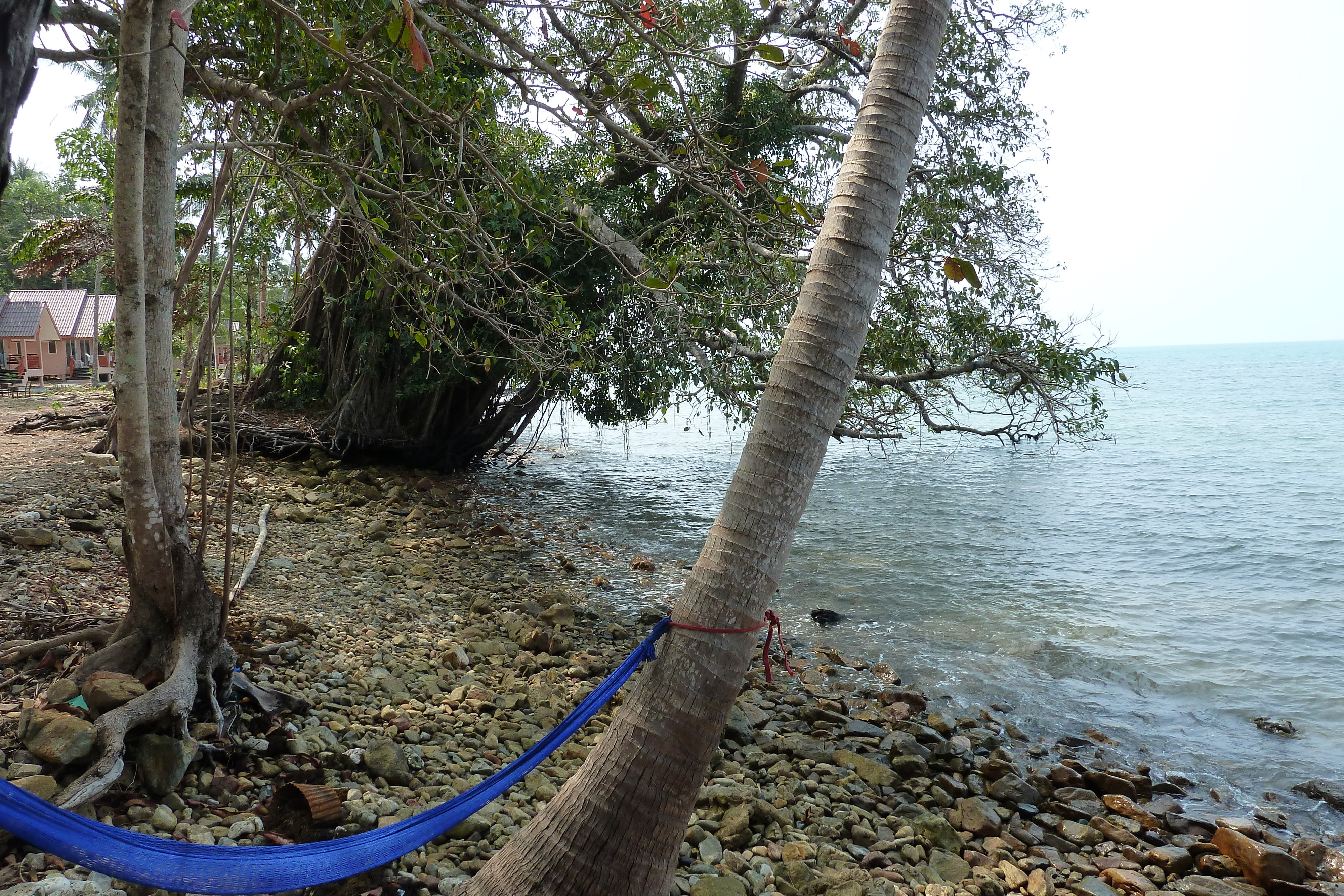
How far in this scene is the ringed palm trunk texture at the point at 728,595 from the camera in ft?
7.36

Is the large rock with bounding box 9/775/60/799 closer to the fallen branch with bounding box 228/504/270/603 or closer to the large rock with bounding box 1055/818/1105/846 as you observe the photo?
the fallen branch with bounding box 228/504/270/603

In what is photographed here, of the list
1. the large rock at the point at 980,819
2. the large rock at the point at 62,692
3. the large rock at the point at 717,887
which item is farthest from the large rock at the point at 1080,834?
the large rock at the point at 62,692

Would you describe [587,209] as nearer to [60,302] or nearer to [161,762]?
[161,762]

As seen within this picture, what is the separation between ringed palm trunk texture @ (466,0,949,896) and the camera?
2.24 m

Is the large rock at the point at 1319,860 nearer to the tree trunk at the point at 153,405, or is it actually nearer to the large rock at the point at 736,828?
the large rock at the point at 736,828

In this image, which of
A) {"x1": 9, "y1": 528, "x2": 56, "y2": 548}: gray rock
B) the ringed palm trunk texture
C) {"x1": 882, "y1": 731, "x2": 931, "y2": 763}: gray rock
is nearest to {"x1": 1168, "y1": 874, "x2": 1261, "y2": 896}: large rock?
{"x1": 882, "y1": 731, "x2": 931, "y2": 763}: gray rock

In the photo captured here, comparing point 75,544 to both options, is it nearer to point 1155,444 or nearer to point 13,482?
point 13,482

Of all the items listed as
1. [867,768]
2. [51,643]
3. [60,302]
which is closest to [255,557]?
[51,643]

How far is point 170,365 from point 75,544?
2862 mm

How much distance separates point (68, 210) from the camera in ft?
103

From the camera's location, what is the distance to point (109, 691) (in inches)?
113

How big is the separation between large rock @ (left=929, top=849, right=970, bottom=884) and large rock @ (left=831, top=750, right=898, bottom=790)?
0.61 metres

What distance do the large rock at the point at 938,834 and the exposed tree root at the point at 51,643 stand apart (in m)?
3.80

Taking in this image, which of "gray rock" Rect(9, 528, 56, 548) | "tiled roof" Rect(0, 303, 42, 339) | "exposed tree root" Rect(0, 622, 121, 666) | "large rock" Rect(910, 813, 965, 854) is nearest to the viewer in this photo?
"exposed tree root" Rect(0, 622, 121, 666)
